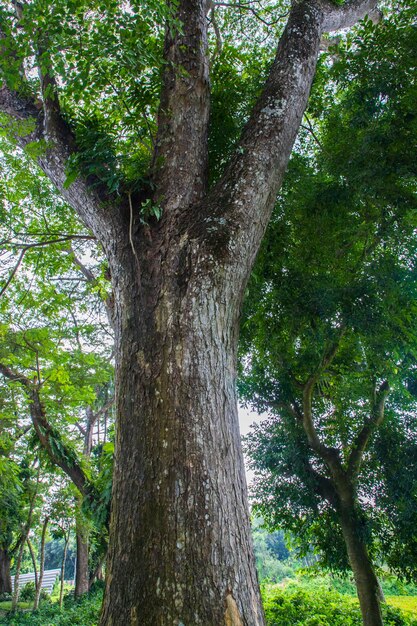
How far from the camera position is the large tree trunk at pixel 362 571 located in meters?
6.43

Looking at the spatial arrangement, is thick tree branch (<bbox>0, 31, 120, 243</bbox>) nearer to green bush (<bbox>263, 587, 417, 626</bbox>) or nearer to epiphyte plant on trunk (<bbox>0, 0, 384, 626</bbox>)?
epiphyte plant on trunk (<bbox>0, 0, 384, 626</bbox>)

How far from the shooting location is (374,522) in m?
6.90

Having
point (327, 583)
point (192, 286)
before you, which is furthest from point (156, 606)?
point (327, 583)

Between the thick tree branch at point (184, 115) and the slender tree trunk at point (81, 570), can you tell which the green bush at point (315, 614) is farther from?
the thick tree branch at point (184, 115)

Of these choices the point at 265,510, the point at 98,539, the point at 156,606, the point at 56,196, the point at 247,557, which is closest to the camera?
the point at 156,606

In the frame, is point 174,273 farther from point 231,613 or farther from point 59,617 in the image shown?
point 59,617

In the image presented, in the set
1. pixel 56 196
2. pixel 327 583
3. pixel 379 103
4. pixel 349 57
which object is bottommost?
pixel 327 583

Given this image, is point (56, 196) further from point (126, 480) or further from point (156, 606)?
point (156, 606)

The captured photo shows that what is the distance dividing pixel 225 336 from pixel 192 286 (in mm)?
336

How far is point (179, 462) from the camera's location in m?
1.62

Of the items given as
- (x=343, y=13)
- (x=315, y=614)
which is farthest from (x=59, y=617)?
(x=343, y=13)

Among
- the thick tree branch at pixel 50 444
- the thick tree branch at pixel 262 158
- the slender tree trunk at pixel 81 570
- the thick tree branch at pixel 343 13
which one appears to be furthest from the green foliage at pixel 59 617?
the thick tree branch at pixel 343 13

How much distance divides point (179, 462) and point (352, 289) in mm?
4076

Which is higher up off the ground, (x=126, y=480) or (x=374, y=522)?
(x=126, y=480)
